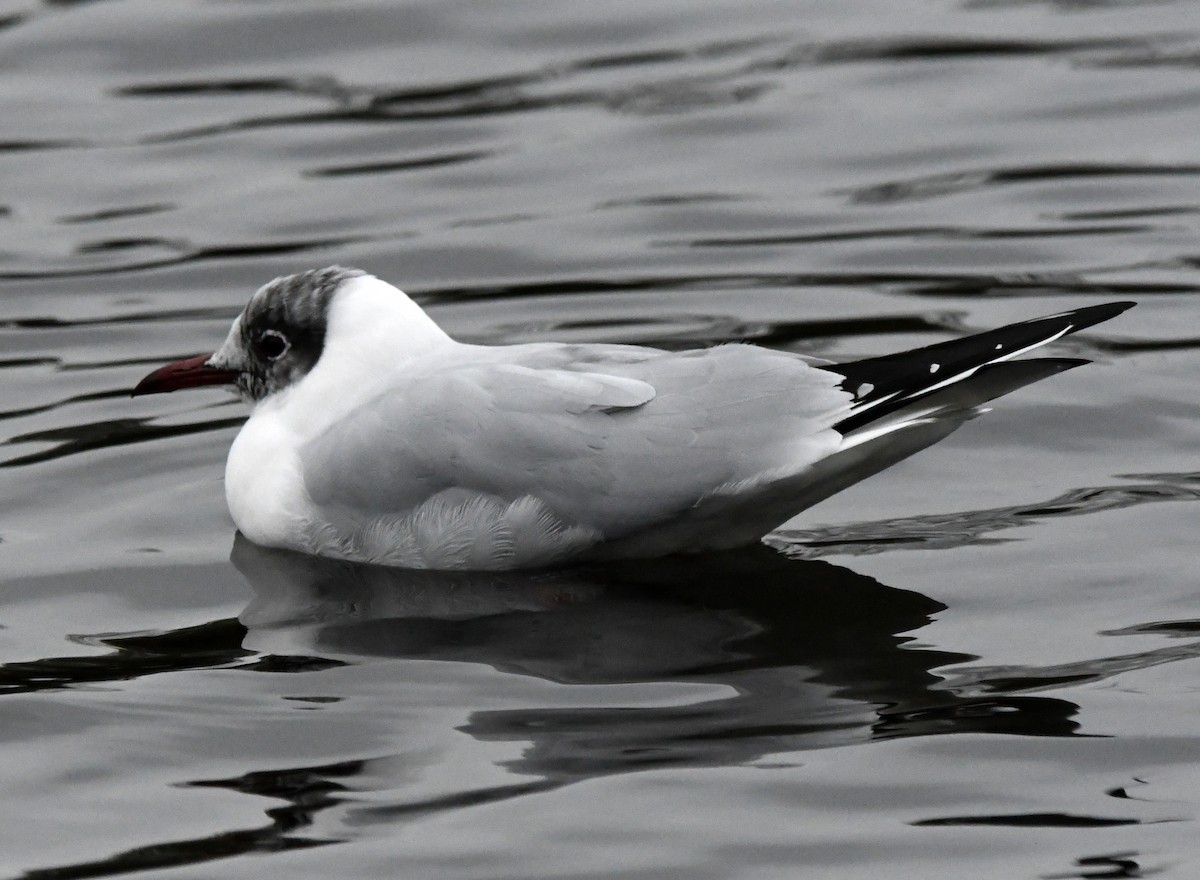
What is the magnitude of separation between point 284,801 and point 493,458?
1.50 m

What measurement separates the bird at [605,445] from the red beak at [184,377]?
61 centimetres

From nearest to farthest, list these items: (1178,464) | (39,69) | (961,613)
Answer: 1. (961,613)
2. (1178,464)
3. (39,69)

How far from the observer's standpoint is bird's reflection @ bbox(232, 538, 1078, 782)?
5449 millimetres

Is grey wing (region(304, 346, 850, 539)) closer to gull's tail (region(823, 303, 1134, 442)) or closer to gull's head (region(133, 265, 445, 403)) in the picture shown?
gull's tail (region(823, 303, 1134, 442))

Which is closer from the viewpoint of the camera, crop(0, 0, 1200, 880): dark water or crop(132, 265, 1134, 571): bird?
crop(0, 0, 1200, 880): dark water

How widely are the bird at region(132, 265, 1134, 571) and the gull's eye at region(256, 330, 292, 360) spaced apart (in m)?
0.42

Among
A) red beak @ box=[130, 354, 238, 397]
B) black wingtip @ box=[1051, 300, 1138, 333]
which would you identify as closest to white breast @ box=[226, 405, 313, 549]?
red beak @ box=[130, 354, 238, 397]

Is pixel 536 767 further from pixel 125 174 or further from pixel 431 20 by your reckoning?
pixel 431 20

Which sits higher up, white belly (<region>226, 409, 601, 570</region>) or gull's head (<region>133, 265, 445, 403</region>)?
gull's head (<region>133, 265, 445, 403</region>)

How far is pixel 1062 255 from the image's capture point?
31.9ft

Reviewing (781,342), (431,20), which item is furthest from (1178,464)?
(431,20)

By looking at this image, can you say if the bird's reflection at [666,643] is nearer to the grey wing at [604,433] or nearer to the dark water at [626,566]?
the dark water at [626,566]

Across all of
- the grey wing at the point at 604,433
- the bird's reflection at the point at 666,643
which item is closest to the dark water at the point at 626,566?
the bird's reflection at the point at 666,643

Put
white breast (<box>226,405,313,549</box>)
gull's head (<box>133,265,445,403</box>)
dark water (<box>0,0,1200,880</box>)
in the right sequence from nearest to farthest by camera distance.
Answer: dark water (<box>0,0,1200,880</box>)
white breast (<box>226,405,313,549</box>)
gull's head (<box>133,265,445,403</box>)
